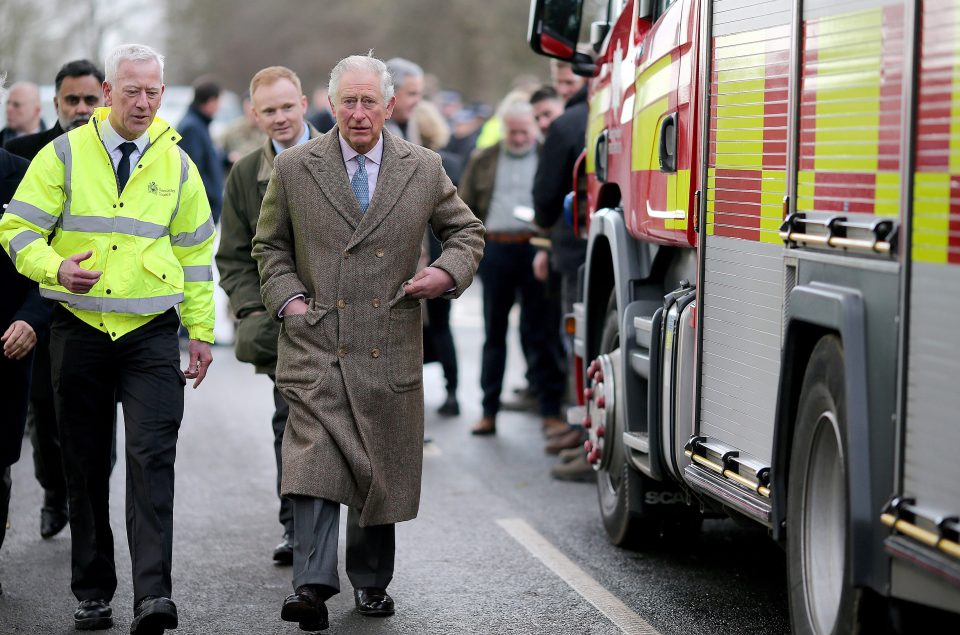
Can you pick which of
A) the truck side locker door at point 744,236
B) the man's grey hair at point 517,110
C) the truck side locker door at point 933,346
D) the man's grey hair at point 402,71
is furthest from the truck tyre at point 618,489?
the man's grey hair at point 402,71

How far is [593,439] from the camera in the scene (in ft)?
23.5

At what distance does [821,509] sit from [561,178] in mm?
5118

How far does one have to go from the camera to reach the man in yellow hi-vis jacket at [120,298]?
5520 millimetres

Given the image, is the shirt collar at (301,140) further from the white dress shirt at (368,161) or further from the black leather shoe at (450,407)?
the black leather shoe at (450,407)

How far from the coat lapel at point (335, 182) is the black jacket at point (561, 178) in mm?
3699

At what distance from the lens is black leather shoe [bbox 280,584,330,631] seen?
545cm

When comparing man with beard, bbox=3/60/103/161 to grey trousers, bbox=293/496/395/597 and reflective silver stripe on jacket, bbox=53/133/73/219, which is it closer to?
reflective silver stripe on jacket, bbox=53/133/73/219

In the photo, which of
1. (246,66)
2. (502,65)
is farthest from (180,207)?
(246,66)

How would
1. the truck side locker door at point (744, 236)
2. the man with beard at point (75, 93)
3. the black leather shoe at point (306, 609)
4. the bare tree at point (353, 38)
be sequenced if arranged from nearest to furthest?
the truck side locker door at point (744, 236) < the black leather shoe at point (306, 609) < the man with beard at point (75, 93) < the bare tree at point (353, 38)

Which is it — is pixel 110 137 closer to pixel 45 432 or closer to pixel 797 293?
pixel 45 432

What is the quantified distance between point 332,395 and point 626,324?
1.48 meters

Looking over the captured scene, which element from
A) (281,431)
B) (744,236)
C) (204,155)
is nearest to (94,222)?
(281,431)

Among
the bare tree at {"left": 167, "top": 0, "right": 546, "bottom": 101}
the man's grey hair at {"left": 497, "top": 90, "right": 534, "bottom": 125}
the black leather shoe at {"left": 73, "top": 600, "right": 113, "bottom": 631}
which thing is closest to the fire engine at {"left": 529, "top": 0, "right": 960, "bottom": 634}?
the black leather shoe at {"left": 73, "top": 600, "right": 113, "bottom": 631}

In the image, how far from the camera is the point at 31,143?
7.39m
